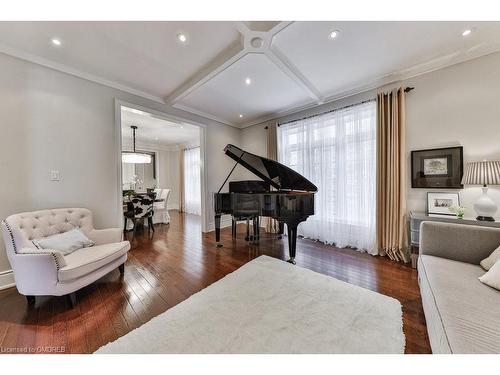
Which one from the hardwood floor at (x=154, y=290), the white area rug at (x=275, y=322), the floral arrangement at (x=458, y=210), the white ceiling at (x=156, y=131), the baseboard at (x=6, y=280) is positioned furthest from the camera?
the white ceiling at (x=156, y=131)

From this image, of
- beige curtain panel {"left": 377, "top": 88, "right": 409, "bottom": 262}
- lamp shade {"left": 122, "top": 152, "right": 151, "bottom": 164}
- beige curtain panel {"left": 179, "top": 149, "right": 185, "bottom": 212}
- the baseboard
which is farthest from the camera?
beige curtain panel {"left": 179, "top": 149, "right": 185, "bottom": 212}

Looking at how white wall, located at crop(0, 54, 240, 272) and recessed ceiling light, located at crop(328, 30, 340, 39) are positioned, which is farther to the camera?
white wall, located at crop(0, 54, 240, 272)

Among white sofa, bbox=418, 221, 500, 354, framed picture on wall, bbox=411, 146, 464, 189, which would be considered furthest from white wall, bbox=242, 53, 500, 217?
white sofa, bbox=418, 221, 500, 354

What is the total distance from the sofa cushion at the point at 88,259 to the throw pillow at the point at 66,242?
7cm

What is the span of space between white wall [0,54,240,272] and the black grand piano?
1797 mm

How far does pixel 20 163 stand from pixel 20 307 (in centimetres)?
158

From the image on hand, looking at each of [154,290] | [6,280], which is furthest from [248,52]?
[6,280]

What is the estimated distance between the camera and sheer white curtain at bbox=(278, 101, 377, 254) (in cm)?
A: 292

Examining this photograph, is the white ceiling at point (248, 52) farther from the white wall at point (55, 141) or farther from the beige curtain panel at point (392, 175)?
the beige curtain panel at point (392, 175)

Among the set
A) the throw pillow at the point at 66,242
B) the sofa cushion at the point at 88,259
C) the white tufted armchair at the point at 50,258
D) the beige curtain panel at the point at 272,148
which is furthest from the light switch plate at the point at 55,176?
the beige curtain panel at the point at 272,148

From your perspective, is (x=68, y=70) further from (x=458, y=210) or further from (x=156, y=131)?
(x=458, y=210)

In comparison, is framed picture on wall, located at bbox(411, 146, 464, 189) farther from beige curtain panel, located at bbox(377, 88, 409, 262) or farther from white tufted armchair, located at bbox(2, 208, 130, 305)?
white tufted armchair, located at bbox(2, 208, 130, 305)

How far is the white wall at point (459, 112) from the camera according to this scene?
84.3 inches

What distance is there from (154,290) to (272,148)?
131 inches
